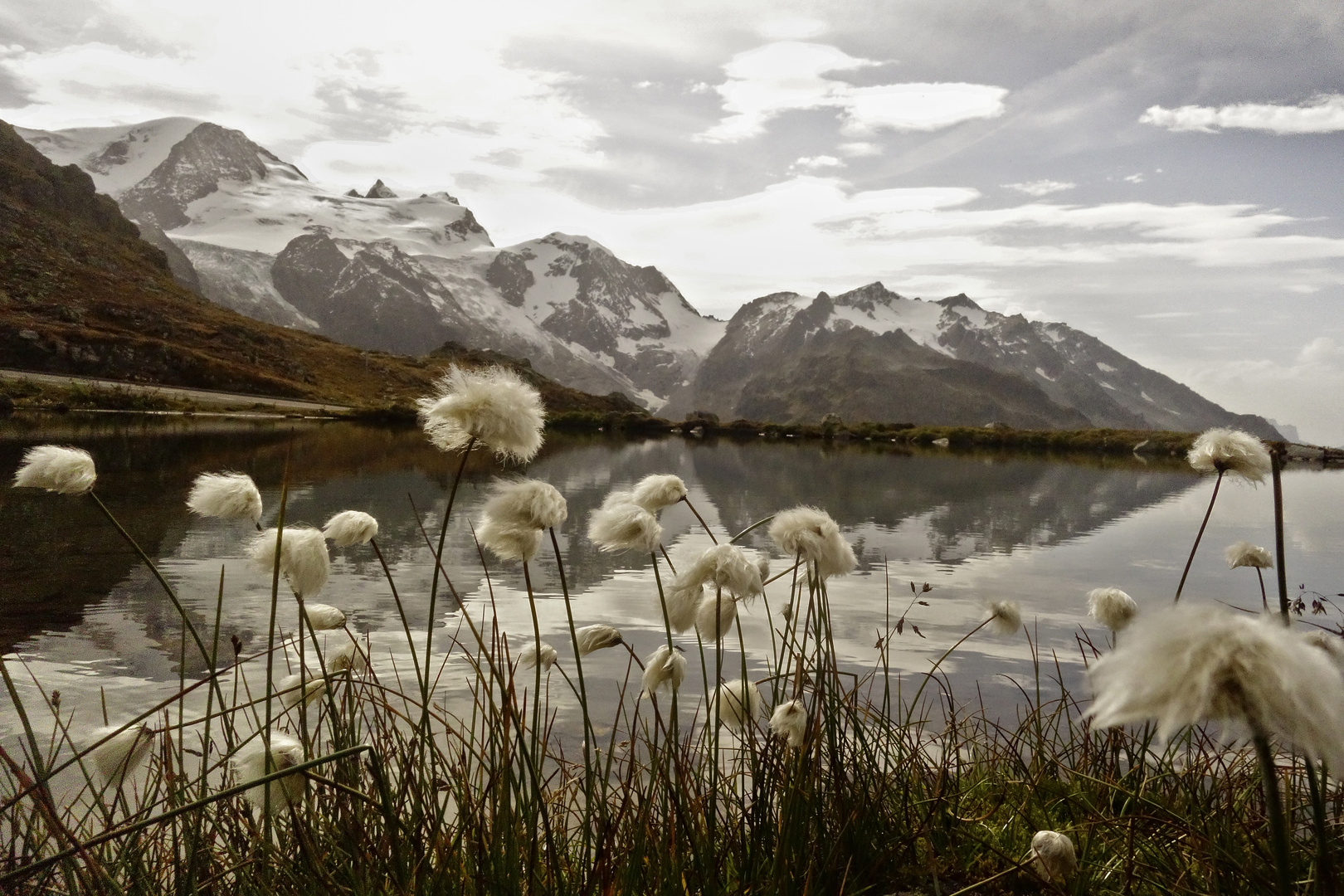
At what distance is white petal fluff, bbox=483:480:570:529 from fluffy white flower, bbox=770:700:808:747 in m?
1.09

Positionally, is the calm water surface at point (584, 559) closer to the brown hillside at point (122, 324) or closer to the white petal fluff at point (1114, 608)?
the white petal fluff at point (1114, 608)

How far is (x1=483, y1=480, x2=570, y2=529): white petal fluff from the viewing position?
2.29 meters

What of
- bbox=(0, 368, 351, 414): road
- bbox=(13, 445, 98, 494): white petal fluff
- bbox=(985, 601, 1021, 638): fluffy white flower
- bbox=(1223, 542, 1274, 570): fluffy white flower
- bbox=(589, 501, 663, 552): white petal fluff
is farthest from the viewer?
bbox=(0, 368, 351, 414): road

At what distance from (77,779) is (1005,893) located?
5.16 metres

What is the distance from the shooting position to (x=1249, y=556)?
3.91 metres

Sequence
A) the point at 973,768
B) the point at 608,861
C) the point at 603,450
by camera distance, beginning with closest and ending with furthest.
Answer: the point at 608,861 < the point at 973,768 < the point at 603,450

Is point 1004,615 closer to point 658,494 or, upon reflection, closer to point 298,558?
point 658,494

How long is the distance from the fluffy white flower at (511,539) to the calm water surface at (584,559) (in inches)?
22.3

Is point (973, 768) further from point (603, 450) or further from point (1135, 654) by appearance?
point (603, 450)

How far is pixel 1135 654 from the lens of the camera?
110 centimetres

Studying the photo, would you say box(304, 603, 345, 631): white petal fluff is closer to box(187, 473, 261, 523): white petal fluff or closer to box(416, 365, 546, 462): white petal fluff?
box(187, 473, 261, 523): white petal fluff

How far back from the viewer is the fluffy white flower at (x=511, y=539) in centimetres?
239

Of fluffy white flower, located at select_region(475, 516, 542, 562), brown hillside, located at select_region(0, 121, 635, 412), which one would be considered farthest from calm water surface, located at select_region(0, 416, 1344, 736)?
brown hillside, located at select_region(0, 121, 635, 412)

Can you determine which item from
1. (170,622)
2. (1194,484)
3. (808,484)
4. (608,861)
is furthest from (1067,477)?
(608,861)
